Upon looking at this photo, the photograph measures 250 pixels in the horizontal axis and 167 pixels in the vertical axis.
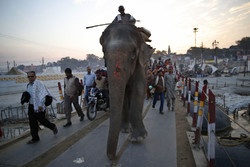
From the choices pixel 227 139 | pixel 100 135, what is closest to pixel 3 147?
pixel 100 135

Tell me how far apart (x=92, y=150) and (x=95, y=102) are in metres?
2.81

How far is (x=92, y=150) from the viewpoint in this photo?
12.3 ft

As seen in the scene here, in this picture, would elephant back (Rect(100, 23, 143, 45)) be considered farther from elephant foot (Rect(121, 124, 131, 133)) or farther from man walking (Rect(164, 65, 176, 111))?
man walking (Rect(164, 65, 176, 111))

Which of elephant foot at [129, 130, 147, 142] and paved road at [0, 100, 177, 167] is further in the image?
elephant foot at [129, 130, 147, 142]

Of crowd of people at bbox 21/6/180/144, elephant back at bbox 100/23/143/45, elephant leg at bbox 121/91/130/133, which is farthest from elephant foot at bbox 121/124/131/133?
elephant back at bbox 100/23/143/45

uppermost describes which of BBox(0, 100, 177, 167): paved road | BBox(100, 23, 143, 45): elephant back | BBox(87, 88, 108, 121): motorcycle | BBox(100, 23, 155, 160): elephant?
BBox(100, 23, 143, 45): elephant back

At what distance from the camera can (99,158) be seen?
337 cm

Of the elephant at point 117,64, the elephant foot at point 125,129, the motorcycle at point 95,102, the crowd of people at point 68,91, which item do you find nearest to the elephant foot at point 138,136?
the elephant foot at point 125,129

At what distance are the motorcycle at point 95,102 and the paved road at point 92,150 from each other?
1.00m

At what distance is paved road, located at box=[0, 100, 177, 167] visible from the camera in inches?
128

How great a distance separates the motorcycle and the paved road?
1.00 metres

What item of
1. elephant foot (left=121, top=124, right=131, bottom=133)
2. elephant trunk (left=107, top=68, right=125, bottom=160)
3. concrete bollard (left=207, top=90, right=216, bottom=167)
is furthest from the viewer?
elephant foot (left=121, top=124, right=131, bottom=133)

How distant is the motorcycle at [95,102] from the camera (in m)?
6.14

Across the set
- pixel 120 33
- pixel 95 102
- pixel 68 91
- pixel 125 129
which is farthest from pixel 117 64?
pixel 95 102
